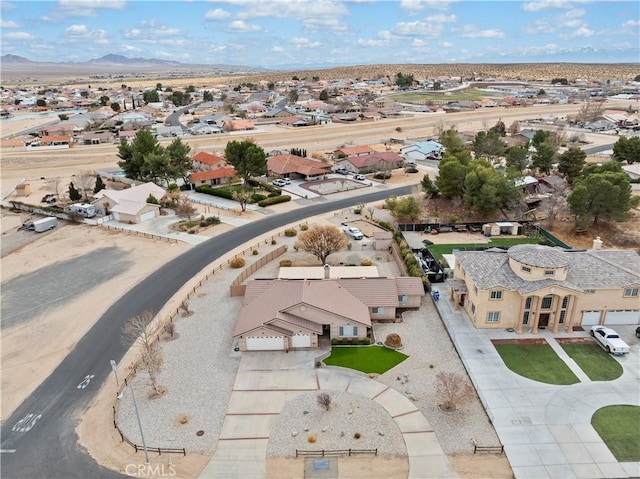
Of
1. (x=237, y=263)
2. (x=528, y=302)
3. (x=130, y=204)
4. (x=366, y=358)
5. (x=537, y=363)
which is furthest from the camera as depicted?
(x=130, y=204)

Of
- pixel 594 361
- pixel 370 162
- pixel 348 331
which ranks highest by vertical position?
pixel 370 162

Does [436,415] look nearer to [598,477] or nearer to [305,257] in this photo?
[598,477]

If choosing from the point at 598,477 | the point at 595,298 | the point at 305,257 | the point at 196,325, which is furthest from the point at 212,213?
the point at 598,477

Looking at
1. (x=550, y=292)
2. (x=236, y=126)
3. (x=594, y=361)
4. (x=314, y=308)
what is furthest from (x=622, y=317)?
(x=236, y=126)

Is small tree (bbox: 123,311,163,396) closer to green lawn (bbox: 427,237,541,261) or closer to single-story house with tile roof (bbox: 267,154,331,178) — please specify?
green lawn (bbox: 427,237,541,261)

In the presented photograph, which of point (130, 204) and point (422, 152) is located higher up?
point (422, 152)

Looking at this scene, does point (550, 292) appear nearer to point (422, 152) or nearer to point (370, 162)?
point (370, 162)

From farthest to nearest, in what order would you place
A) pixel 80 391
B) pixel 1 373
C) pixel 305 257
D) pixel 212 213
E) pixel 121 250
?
pixel 212 213
pixel 121 250
pixel 305 257
pixel 1 373
pixel 80 391
